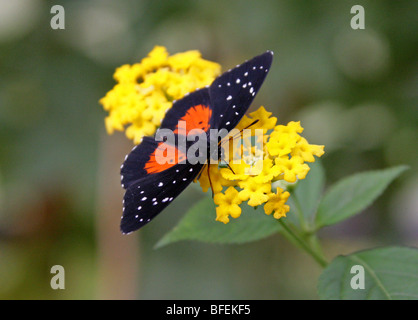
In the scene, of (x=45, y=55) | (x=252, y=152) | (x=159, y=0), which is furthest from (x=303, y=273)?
(x=45, y=55)

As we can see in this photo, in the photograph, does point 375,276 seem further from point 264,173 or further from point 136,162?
point 136,162

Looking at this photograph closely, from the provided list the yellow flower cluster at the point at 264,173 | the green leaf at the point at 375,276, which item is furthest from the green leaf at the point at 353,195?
the yellow flower cluster at the point at 264,173

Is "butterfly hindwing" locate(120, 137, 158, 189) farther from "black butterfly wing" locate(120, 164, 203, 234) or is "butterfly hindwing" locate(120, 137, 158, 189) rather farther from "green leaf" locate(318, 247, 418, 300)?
"green leaf" locate(318, 247, 418, 300)

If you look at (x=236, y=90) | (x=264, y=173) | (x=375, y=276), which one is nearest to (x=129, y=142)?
(x=236, y=90)

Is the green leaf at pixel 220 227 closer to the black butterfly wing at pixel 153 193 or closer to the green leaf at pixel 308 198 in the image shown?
the green leaf at pixel 308 198

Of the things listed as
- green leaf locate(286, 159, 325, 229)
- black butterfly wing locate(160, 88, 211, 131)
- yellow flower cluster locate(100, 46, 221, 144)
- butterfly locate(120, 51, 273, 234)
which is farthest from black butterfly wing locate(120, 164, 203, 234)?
green leaf locate(286, 159, 325, 229)
